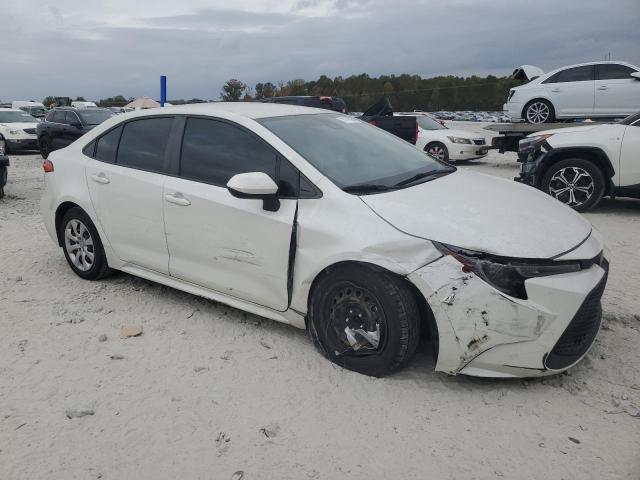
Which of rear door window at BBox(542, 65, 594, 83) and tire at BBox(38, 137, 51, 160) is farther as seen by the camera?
tire at BBox(38, 137, 51, 160)

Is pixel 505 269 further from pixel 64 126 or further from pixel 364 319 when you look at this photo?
pixel 64 126

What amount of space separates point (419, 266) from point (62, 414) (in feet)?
6.75

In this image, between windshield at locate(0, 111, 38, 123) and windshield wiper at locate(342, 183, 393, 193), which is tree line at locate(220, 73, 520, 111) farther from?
windshield wiper at locate(342, 183, 393, 193)

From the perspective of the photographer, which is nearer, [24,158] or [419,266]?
[419,266]

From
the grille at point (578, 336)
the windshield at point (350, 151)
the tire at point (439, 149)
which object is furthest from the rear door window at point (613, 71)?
the grille at point (578, 336)

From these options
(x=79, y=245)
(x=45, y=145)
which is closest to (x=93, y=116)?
(x=45, y=145)

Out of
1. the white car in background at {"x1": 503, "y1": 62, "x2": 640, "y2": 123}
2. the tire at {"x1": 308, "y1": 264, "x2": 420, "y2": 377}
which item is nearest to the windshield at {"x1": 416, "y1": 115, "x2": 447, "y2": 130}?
the white car in background at {"x1": 503, "y1": 62, "x2": 640, "y2": 123}

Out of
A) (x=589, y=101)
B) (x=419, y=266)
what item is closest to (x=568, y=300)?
(x=419, y=266)

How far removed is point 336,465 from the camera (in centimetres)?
258

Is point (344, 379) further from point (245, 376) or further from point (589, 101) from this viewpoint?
point (589, 101)

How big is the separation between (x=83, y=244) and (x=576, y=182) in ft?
21.4

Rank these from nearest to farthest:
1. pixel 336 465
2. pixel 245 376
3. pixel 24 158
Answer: pixel 336 465 → pixel 245 376 → pixel 24 158

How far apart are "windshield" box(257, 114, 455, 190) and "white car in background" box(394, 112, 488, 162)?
1059cm

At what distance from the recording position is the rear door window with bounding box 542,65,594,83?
478 inches
